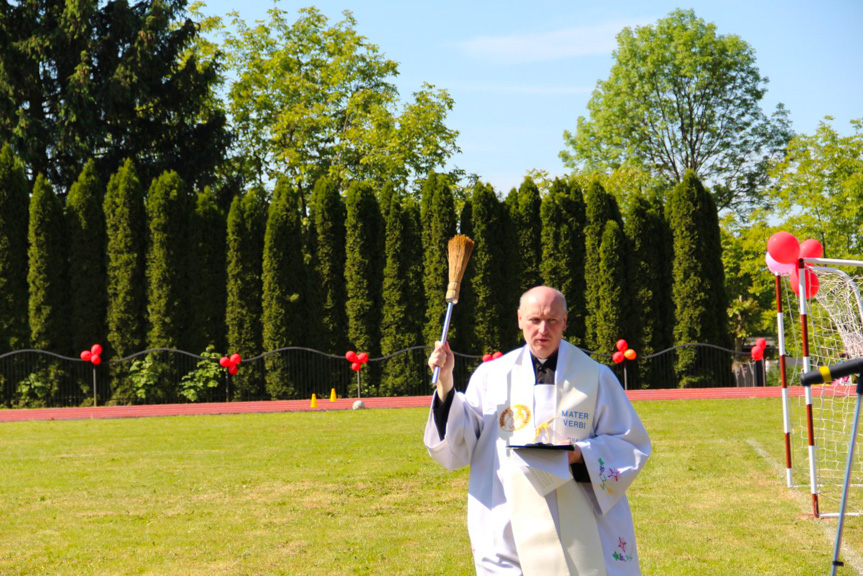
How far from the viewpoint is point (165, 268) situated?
26.1 metres

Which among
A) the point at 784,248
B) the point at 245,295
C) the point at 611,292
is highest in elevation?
the point at 245,295

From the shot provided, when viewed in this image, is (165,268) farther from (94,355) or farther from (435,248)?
(435,248)

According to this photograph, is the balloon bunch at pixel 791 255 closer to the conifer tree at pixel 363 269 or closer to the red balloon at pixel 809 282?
the red balloon at pixel 809 282

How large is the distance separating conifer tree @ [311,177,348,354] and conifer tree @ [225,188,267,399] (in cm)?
155

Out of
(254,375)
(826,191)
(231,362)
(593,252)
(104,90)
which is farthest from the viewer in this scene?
(826,191)

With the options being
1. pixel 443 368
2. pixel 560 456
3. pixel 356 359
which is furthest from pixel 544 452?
pixel 356 359

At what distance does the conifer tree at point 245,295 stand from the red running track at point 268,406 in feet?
4.02

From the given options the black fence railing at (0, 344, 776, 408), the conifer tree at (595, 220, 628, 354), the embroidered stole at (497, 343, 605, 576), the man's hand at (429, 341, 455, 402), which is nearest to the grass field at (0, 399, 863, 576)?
the embroidered stole at (497, 343, 605, 576)

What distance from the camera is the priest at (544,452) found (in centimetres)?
443

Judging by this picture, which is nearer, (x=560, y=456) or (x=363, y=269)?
(x=560, y=456)

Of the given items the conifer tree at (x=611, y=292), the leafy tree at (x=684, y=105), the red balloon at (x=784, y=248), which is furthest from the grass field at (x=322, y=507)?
the leafy tree at (x=684, y=105)

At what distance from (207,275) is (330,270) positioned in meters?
3.17

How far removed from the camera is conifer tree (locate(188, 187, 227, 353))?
26594 millimetres

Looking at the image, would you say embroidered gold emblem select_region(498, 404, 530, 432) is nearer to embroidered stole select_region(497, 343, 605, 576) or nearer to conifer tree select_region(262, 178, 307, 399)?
embroidered stole select_region(497, 343, 605, 576)
